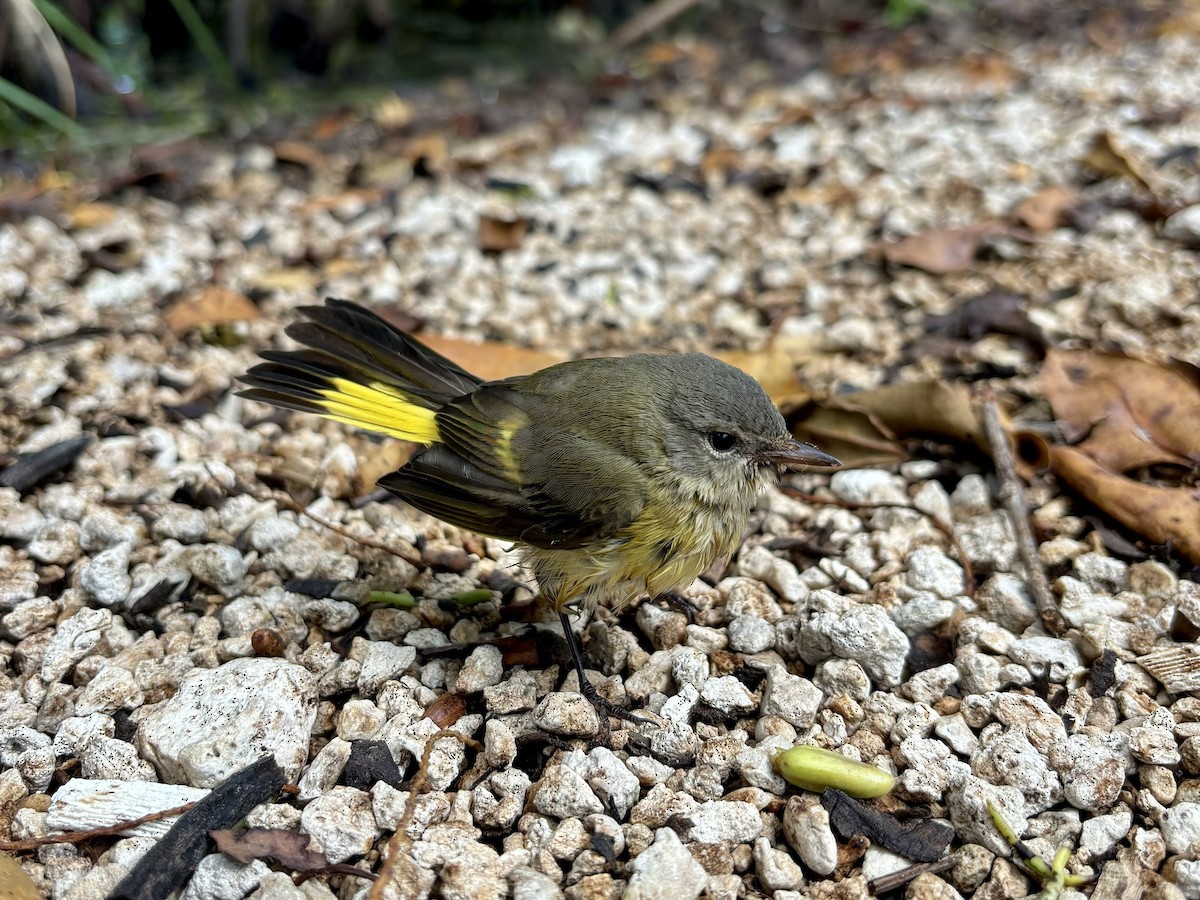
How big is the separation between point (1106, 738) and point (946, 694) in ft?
1.11

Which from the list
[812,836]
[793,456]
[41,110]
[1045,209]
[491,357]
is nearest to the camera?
[812,836]

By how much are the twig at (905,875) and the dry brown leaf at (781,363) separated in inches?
59.9

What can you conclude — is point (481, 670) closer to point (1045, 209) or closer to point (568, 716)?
point (568, 716)

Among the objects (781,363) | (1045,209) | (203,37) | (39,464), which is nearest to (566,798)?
(781,363)

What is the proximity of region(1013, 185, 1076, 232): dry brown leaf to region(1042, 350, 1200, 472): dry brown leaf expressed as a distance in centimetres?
114

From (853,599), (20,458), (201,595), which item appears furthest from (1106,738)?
(20,458)

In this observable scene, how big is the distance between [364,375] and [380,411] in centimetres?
12

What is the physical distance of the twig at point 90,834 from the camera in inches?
75.1

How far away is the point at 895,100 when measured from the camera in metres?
5.43

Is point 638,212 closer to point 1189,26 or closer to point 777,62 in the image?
point 777,62

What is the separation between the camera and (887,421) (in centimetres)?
306

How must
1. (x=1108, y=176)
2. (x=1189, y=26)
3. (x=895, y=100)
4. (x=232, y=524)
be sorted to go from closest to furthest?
(x=232, y=524), (x=1108, y=176), (x=895, y=100), (x=1189, y=26)

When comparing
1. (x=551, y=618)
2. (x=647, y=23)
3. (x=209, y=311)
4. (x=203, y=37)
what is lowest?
(x=551, y=618)

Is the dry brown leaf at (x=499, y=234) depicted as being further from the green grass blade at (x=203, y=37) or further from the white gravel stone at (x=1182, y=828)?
the white gravel stone at (x=1182, y=828)
